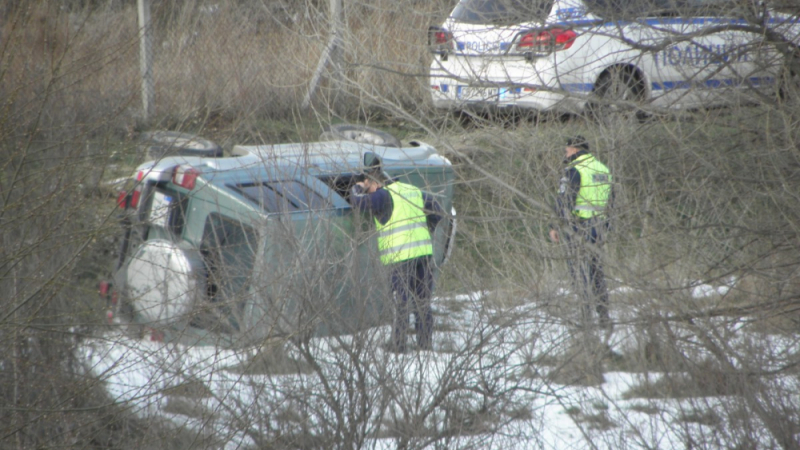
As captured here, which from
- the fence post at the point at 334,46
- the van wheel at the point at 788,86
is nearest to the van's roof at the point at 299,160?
the fence post at the point at 334,46

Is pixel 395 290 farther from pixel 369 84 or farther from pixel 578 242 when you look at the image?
pixel 369 84

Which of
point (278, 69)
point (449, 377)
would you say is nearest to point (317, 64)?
point (278, 69)

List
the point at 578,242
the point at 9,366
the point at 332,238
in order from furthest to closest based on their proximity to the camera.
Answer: the point at 578,242
the point at 332,238
the point at 9,366

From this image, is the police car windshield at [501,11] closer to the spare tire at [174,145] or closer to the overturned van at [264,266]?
the overturned van at [264,266]

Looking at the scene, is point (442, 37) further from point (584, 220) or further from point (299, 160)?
point (584, 220)

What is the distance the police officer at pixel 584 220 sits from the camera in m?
4.60

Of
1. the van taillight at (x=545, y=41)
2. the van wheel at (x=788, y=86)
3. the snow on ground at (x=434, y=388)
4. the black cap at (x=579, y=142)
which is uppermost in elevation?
the van taillight at (x=545, y=41)

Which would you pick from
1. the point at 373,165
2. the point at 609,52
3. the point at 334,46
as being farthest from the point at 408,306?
the point at 334,46

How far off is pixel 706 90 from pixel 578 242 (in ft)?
3.84

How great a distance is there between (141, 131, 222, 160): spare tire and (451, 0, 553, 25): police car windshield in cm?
194

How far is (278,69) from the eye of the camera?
8281mm

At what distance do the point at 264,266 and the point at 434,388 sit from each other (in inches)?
39.8

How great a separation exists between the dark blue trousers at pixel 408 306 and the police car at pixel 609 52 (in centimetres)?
158

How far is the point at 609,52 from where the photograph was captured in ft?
16.3
